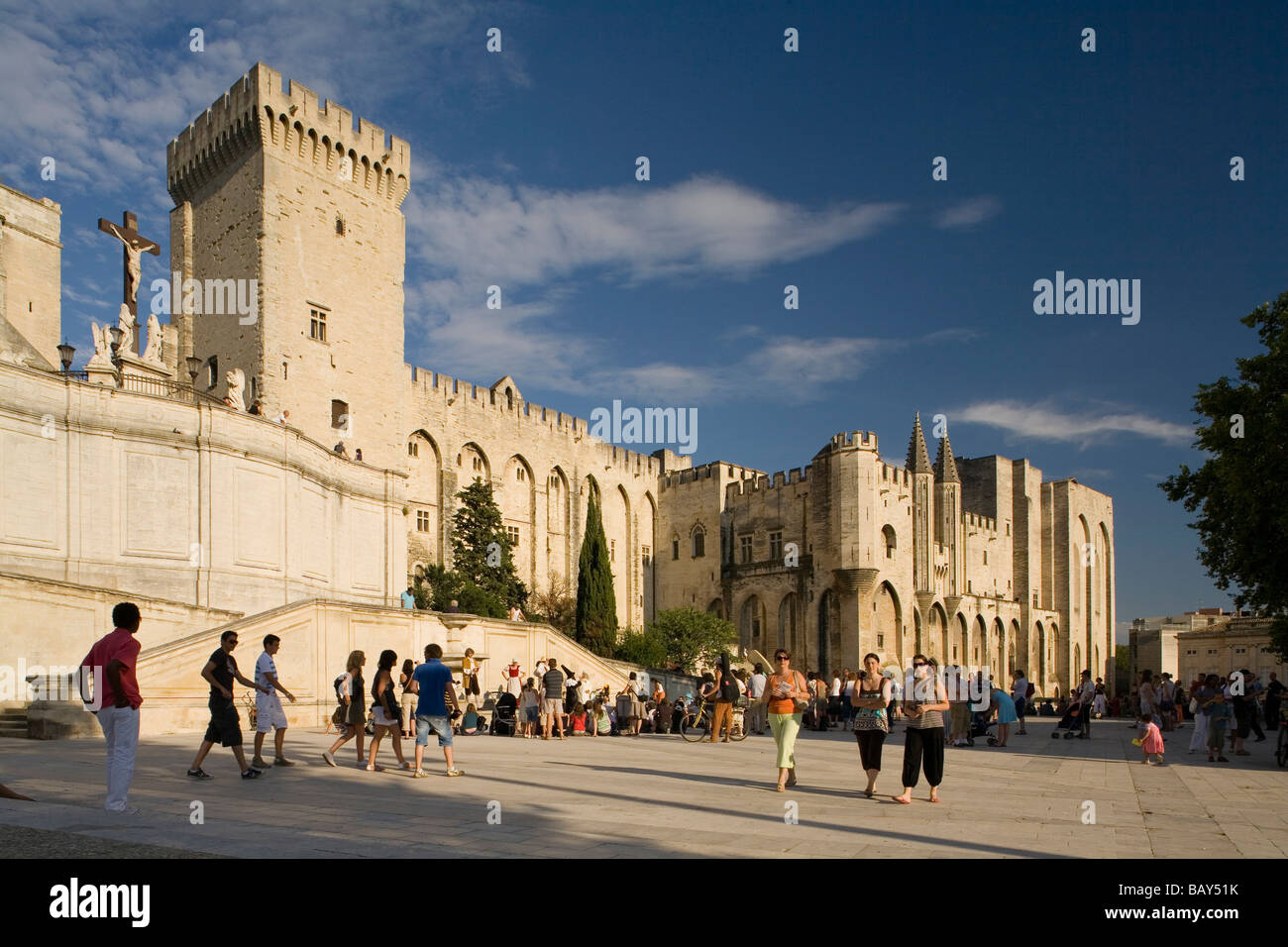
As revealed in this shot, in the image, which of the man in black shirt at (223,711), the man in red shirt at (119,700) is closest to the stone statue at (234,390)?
the man in black shirt at (223,711)

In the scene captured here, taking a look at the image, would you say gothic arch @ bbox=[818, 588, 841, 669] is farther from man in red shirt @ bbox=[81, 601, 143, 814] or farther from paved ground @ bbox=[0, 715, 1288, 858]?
man in red shirt @ bbox=[81, 601, 143, 814]

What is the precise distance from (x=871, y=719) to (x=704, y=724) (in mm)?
11317

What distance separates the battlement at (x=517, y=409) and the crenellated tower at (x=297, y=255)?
17.8 feet

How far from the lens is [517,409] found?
172 ft

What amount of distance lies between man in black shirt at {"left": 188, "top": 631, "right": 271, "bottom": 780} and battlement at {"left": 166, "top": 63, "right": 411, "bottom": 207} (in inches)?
1203

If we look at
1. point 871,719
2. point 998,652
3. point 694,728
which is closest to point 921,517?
point 998,652

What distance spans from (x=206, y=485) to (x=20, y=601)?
6523mm

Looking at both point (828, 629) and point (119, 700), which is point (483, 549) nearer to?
point (828, 629)

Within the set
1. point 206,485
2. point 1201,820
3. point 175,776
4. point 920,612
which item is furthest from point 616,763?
point 920,612

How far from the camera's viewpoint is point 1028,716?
39812 mm

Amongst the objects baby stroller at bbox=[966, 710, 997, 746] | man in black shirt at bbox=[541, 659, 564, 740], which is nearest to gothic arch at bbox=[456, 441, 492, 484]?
man in black shirt at bbox=[541, 659, 564, 740]

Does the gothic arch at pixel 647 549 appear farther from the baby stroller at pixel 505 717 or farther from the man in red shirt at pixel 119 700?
the man in red shirt at pixel 119 700

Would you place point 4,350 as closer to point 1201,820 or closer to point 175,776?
point 175,776

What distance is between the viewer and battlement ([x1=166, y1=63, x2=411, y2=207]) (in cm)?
3669
